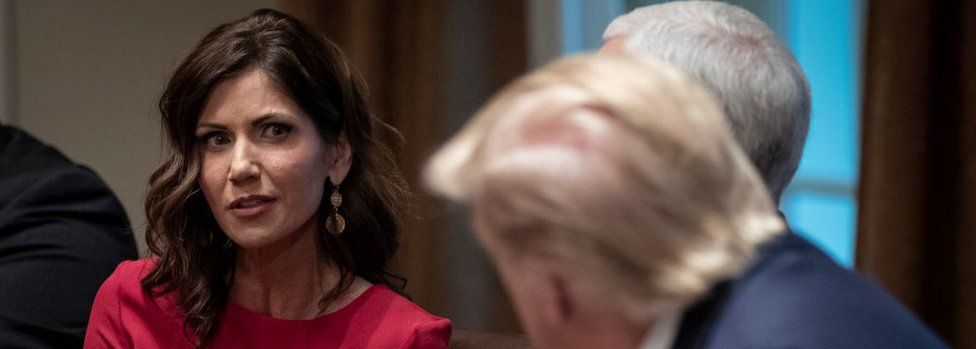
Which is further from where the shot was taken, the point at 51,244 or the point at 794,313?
the point at 51,244

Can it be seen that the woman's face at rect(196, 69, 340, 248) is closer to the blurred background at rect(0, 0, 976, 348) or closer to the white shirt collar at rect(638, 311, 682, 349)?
the blurred background at rect(0, 0, 976, 348)

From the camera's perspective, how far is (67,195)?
255cm

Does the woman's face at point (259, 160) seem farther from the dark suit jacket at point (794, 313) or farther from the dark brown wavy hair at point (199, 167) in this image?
the dark suit jacket at point (794, 313)

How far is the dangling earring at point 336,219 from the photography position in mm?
2146

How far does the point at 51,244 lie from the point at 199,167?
53cm

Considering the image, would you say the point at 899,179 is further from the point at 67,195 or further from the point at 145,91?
the point at 145,91

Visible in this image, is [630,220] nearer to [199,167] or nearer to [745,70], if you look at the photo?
[745,70]

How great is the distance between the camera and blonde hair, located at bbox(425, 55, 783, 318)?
1026mm

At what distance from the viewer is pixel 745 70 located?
1635 mm

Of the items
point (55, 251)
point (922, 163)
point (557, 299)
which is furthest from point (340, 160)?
point (922, 163)

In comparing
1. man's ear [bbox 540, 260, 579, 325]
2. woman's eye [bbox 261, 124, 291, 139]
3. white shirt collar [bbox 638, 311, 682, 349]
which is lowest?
woman's eye [bbox 261, 124, 291, 139]

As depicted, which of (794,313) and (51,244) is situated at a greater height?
(794,313)

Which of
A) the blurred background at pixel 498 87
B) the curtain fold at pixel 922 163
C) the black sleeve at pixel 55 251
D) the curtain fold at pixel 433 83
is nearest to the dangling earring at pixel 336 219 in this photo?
the blurred background at pixel 498 87

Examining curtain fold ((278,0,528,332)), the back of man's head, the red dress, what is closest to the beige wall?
curtain fold ((278,0,528,332))
